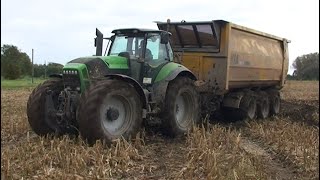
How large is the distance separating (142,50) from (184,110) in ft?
5.90

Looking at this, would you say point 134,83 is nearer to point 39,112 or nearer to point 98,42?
point 39,112

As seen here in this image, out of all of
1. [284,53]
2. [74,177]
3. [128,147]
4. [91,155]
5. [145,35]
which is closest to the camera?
[74,177]

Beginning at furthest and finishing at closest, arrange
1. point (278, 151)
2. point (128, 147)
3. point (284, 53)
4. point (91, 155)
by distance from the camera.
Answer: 1. point (284, 53)
2. point (278, 151)
3. point (128, 147)
4. point (91, 155)

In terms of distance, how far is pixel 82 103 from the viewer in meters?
7.65

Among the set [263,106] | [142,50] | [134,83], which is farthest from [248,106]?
[134,83]

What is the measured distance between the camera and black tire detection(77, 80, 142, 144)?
760cm

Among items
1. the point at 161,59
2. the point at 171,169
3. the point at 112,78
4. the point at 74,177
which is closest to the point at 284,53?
the point at 161,59

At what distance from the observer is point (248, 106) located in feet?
44.7

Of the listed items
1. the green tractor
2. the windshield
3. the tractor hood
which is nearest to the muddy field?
the green tractor

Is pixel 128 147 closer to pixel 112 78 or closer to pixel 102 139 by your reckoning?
pixel 102 139

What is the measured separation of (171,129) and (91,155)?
2767 millimetres

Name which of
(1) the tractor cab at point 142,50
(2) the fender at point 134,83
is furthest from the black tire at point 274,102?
(2) the fender at point 134,83

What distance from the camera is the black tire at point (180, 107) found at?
9.23 meters

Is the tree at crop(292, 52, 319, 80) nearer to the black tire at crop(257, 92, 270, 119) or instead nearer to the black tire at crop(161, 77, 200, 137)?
the black tire at crop(257, 92, 270, 119)
